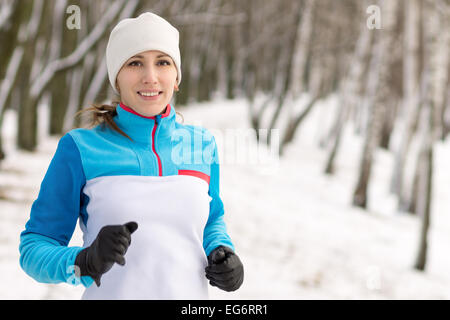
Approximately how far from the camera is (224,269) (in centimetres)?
133

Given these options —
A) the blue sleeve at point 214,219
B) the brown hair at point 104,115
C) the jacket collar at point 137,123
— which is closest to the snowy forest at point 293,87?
the brown hair at point 104,115

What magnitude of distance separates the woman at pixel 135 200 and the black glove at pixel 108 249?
2 cm

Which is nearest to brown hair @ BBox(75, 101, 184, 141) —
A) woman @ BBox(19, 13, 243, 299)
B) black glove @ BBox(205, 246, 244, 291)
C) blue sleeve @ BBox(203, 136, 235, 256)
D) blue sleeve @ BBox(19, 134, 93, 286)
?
woman @ BBox(19, 13, 243, 299)

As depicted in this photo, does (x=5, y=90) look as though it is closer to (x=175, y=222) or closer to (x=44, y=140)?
(x=44, y=140)

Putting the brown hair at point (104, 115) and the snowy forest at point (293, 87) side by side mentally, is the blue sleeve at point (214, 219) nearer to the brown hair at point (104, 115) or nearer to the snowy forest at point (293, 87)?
the brown hair at point (104, 115)

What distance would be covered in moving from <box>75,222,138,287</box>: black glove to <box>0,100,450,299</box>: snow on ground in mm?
1208

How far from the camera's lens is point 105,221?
132 cm

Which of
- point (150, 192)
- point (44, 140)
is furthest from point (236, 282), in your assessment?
point (44, 140)

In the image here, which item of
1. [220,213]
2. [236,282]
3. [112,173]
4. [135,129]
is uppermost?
[135,129]

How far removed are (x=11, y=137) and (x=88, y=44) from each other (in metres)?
3.25

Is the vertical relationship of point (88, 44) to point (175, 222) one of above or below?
above

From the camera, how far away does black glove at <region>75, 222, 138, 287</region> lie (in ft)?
3.81

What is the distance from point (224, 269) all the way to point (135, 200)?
1.02ft

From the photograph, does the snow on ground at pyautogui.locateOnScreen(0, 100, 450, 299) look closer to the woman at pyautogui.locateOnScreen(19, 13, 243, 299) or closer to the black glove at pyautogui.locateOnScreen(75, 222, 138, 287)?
the woman at pyautogui.locateOnScreen(19, 13, 243, 299)
